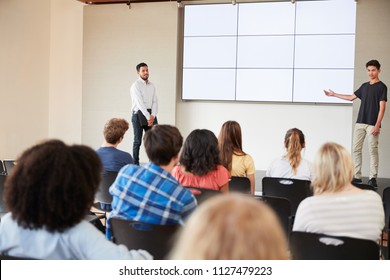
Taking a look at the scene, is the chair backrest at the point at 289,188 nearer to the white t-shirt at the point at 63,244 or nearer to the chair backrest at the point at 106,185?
the chair backrest at the point at 106,185

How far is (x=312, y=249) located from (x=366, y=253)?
218 mm

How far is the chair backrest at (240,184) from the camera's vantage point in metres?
3.57

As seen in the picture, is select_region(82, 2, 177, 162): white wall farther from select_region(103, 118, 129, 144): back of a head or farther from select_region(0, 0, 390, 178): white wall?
select_region(103, 118, 129, 144): back of a head

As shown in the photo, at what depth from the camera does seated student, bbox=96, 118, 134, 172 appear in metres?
3.83

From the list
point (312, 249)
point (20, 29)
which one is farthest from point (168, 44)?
point (312, 249)

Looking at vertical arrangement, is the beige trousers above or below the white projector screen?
below

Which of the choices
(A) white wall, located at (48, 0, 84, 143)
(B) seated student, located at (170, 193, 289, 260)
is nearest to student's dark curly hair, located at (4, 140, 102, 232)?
(B) seated student, located at (170, 193, 289, 260)

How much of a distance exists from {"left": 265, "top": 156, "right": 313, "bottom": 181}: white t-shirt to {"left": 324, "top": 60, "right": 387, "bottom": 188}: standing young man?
9.35 feet

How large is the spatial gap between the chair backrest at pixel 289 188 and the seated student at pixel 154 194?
4.52 feet

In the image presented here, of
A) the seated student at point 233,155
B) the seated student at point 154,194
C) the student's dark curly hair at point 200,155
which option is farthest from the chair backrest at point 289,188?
the seated student at point 154,194

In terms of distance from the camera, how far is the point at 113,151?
12.7 ft
